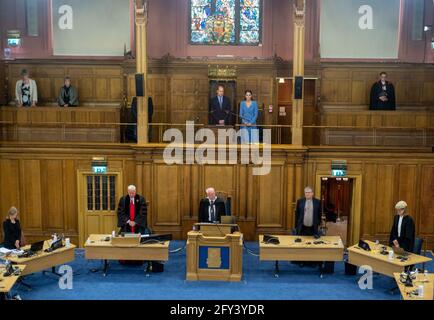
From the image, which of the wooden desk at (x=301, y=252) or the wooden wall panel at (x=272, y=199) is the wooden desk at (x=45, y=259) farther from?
the wooden wall panel at (x=272, y=199)

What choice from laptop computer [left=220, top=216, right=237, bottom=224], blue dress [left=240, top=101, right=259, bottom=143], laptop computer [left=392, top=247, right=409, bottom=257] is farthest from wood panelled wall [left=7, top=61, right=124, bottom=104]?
laptop computer [left=392, top=247, right=409, bottom=257]

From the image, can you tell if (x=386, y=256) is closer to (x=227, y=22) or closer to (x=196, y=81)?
(x=196, y=81)

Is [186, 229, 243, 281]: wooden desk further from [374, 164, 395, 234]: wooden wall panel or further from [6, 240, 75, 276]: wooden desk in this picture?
[374, 164, 395, 234]: wooden wall panel

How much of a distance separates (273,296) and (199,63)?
8.95 m

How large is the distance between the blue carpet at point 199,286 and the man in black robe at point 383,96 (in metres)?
4.91

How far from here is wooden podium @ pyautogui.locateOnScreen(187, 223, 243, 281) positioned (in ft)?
36.3

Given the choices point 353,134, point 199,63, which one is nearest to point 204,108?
point 199,63

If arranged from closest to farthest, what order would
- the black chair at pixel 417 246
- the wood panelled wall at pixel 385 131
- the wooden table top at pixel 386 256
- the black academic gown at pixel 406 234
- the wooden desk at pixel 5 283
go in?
the wooden desk at pixel 5 283
the wooden table top at pixel 386 256
the black academic gown at pixel 406 234
the black chair at pixel 417 246
the wood panelled wall at pixel 385 131

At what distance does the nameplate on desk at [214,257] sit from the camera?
1115 centimetres

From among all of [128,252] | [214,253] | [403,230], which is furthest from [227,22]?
[403,230]

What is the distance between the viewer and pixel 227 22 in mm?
17828

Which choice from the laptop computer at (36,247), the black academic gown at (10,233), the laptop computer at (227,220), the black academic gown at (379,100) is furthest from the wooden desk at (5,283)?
the black academic gown at (379,100)

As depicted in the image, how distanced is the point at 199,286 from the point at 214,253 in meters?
0.74

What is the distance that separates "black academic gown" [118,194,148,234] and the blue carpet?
874 mm
